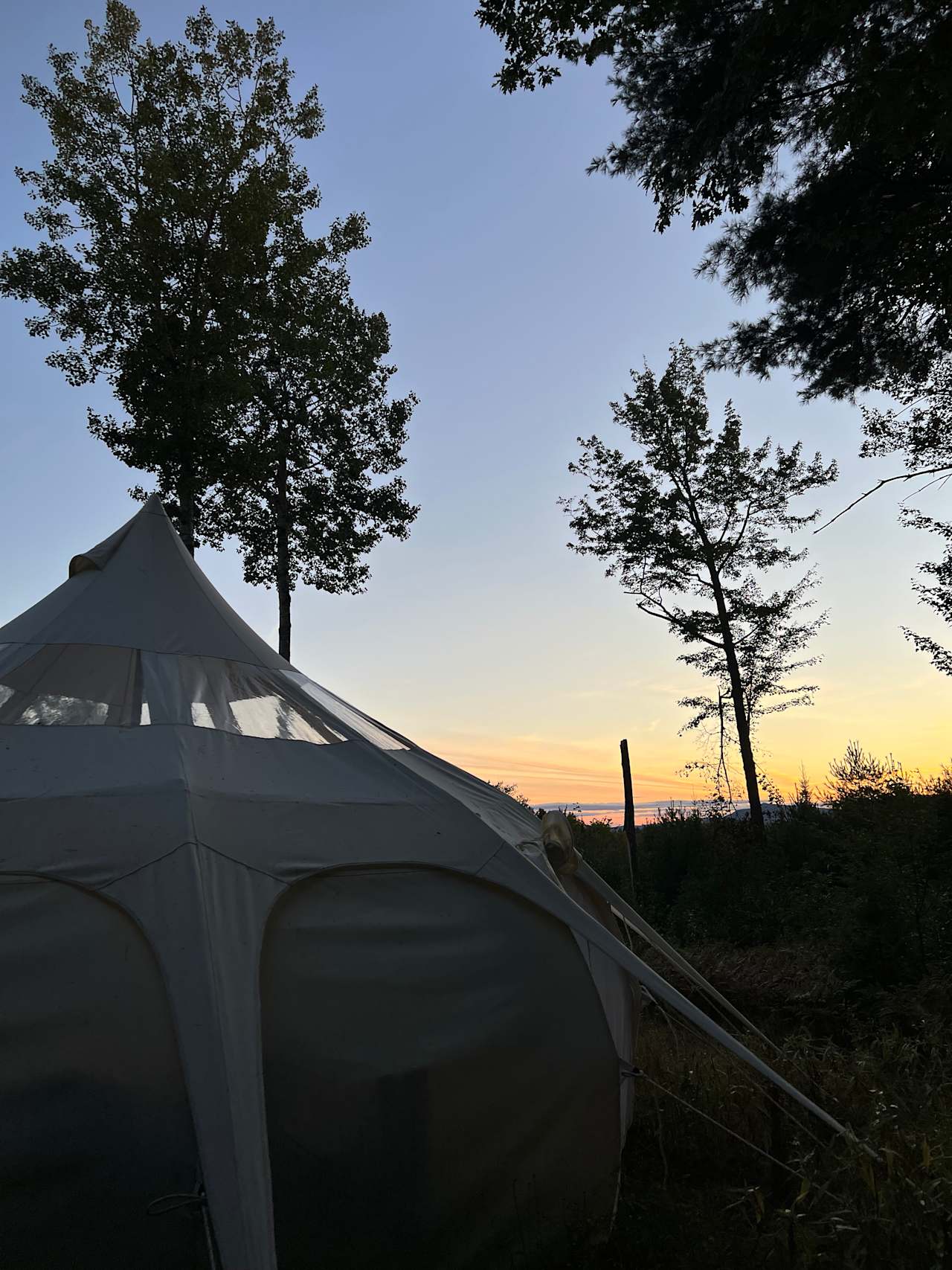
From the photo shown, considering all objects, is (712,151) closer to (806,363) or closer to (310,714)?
(806,363)

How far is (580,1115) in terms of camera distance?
160 inches

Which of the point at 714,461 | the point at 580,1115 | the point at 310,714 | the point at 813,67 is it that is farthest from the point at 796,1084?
the point at 714,461

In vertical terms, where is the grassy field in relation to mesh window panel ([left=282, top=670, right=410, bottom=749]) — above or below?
below

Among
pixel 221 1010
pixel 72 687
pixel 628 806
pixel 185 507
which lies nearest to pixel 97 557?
pixel 72 687

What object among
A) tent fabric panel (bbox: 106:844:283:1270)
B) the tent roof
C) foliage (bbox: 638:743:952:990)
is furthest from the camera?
foliage (bbox: 638:743:952:990)

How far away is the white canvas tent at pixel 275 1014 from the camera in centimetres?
343

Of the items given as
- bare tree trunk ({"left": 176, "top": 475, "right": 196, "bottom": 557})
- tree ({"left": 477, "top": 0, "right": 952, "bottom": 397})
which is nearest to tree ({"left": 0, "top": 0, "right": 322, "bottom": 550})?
bare tree trunk ({"left": 176, "top": 475, "right": 196, "bottom": 557})

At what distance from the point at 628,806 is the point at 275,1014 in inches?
561

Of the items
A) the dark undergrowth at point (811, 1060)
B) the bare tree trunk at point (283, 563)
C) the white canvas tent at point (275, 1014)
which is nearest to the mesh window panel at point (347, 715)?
the white canvas tent at point (275, 1014)

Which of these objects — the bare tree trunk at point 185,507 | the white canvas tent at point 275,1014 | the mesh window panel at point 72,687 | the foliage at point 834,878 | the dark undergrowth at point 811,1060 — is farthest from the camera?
the bare tree trunk at point 185,507

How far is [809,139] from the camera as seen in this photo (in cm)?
797

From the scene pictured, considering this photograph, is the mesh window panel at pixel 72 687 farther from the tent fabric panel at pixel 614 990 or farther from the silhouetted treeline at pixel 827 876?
the silhouetted treeline at pixel 827 876

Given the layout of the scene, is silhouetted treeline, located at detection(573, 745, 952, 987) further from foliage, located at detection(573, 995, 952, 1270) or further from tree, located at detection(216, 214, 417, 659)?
tree, located at detection(216, 214, 417, 659)

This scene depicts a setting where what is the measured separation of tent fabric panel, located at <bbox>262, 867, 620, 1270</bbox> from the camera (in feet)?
12.0
